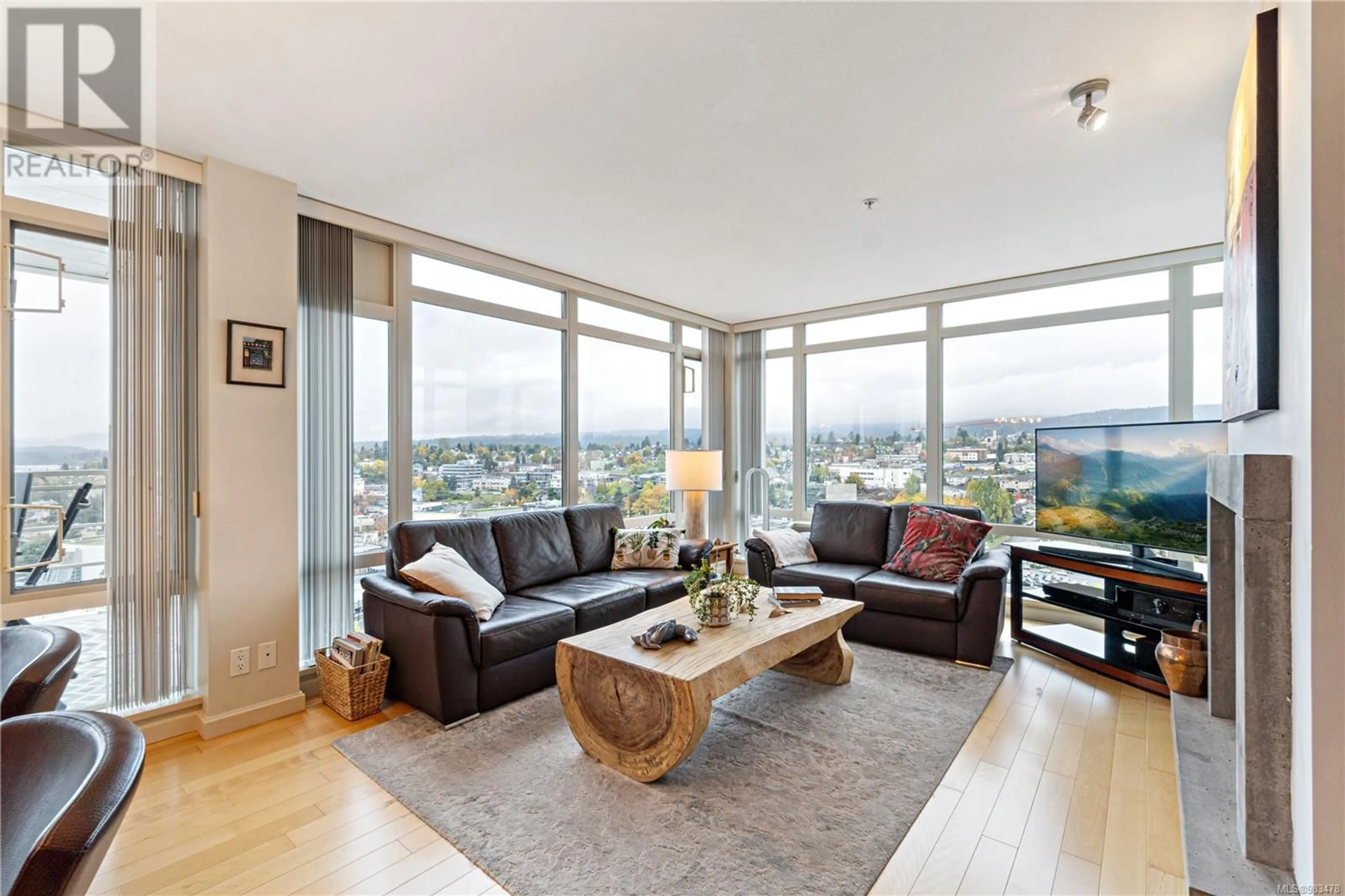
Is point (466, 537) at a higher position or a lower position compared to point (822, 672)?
higher

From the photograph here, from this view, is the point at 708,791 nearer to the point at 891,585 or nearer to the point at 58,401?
the point at 891,585

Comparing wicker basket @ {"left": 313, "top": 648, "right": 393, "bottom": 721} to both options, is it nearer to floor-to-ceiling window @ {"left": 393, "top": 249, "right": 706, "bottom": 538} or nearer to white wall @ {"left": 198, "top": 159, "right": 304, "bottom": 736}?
white wall @ {"left": 198, "top": 159, "right": 304, "bottom": 736}

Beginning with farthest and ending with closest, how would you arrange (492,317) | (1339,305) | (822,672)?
1. (492,317)
2. (822,672)
3. (1339,305)

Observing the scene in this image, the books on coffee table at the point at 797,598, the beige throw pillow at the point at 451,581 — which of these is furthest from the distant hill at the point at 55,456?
the books on coffee table at the point at 797,598

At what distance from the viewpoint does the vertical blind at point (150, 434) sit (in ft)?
8.74

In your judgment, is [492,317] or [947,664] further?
[492,317]

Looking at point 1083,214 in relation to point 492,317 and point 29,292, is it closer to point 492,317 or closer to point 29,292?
point 492,317

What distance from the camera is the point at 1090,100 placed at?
87.5 inches

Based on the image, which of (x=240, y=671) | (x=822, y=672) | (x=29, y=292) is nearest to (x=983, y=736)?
(x=822, y=672)

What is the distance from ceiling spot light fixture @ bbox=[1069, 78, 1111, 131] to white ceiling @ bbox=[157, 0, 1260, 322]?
5cm

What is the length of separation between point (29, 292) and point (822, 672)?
4.06 metres

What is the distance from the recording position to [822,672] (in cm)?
328
